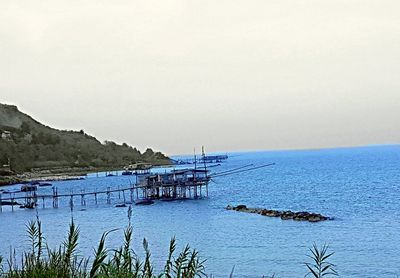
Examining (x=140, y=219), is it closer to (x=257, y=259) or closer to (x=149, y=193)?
(x=149, y=193)

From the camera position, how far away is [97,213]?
58.4m

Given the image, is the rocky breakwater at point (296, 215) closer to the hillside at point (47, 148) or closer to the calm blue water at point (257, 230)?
the calm blue water at point (257, 230)

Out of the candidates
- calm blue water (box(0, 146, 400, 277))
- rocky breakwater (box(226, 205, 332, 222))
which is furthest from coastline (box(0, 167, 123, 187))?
rocky breakwater (box(226, 205, 332, 222))

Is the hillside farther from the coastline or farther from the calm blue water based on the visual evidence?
the calm blue water

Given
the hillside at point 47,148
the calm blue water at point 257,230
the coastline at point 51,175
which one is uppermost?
the hillside at point 47,148

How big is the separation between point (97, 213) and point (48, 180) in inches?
3012

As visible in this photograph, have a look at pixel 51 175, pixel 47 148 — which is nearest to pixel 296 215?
pixel 51 175

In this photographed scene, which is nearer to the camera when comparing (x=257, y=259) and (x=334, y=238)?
(x=257, y=259)

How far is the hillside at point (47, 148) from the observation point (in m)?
148

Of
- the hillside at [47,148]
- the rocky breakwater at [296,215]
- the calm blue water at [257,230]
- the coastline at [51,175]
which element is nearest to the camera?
the calm blue water at [257,230]

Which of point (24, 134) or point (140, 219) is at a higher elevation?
point (24, 134)

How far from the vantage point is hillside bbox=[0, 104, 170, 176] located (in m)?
148

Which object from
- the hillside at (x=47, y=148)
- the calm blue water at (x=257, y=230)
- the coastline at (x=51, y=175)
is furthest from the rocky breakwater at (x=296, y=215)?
the hillside at (x=47, y=148)

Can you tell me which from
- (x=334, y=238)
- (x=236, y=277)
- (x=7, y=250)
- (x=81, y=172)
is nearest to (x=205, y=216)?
(x=334, y=238)
